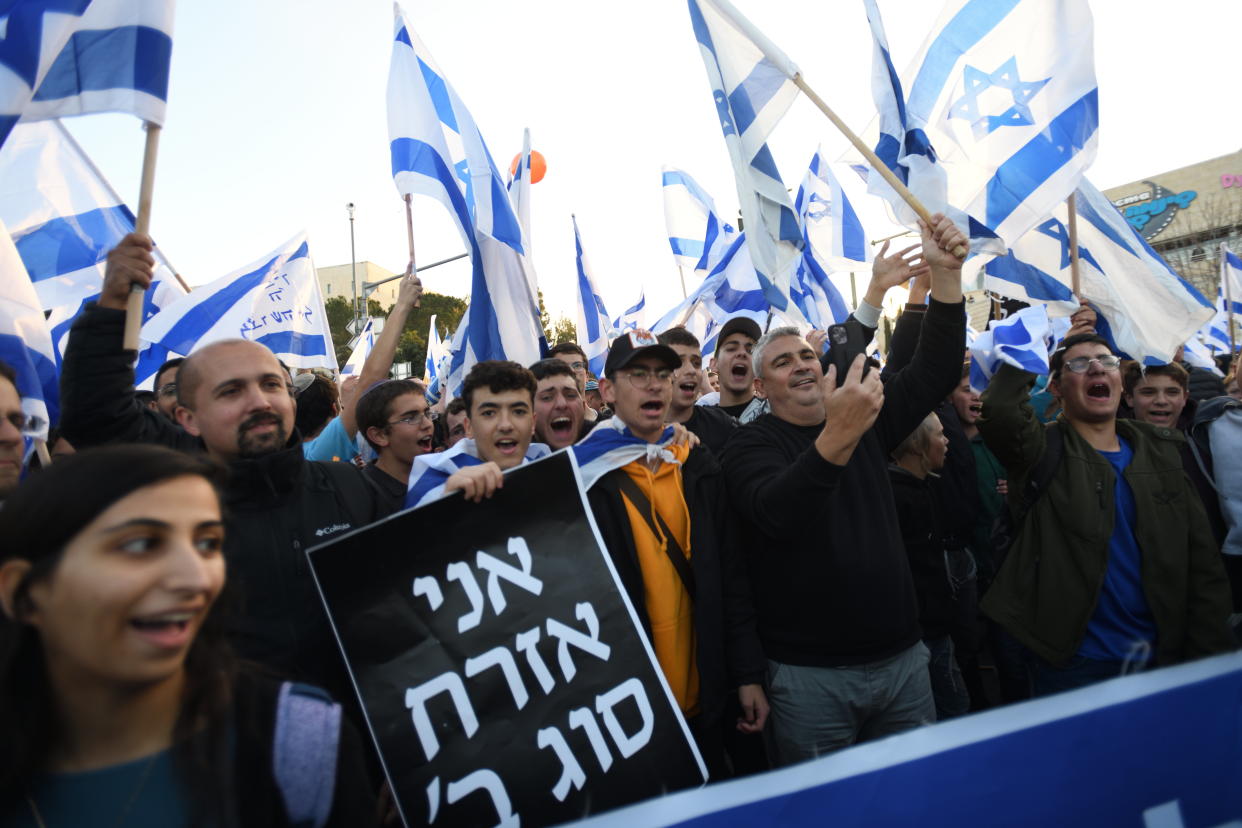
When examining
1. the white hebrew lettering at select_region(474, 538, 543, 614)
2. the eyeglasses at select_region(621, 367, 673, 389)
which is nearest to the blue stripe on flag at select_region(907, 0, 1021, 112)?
the eyeglasses at select_region(621, 367, 673, 389)

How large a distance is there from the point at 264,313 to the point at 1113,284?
6195 millimetres

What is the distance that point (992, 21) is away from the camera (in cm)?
398

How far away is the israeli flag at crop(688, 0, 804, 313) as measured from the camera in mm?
3721

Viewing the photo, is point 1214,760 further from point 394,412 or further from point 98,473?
point 394,412

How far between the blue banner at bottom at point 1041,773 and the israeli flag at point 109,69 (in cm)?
277

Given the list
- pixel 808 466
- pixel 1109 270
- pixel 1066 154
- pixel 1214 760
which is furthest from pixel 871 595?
pixel 1109 270

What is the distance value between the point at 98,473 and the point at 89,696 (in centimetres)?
36

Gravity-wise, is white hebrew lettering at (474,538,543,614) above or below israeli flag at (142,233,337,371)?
below

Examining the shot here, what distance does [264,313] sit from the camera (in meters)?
6.28

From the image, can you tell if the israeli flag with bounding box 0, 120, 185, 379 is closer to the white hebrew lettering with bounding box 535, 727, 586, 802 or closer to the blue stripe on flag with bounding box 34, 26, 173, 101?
the blue stripe on flag with bounding box 34, 26, 173, 101

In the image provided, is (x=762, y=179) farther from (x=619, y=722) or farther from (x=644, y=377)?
(x=619, y=722)

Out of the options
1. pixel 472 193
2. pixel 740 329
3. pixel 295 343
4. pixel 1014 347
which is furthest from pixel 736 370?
pixel 295 343

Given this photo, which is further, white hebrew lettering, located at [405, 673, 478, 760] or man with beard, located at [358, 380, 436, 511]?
man with beard, located at [358, 380, 436, 511]

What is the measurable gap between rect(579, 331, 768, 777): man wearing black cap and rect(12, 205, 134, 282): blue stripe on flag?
3.58 metres
